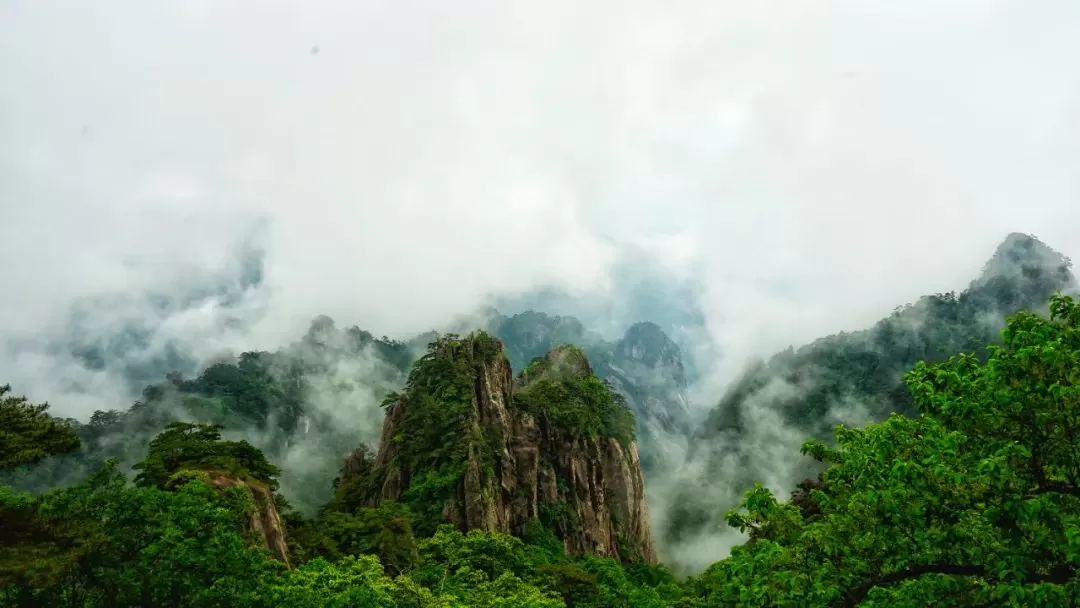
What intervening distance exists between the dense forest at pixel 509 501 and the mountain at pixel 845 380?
27.8 meters

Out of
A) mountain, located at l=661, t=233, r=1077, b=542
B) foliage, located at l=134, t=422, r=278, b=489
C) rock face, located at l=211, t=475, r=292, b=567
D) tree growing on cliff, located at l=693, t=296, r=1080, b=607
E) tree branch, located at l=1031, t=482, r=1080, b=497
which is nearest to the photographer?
tree growing on cliff, located at l=693, t=296, r=1080, b=607

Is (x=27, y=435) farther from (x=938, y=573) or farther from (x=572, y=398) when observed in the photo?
(x=572, y=398)

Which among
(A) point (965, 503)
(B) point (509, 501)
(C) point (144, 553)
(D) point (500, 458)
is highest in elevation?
(D) point (500, 458)

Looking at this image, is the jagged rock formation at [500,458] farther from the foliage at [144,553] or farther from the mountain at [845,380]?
the mountain at [845,380]

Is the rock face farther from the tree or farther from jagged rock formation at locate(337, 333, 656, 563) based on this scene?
jagged rock formation at locate(337, 333, 656, 563)

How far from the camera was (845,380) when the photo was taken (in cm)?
15375

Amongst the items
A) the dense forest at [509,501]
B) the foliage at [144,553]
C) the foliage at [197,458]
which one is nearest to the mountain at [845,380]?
the dense forest at [509,501]

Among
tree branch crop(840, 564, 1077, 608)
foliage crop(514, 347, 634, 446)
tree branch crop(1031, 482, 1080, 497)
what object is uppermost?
foliage crop(514, 347, 634, 446)

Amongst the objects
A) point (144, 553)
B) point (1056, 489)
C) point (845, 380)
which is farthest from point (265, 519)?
point (845, 380)

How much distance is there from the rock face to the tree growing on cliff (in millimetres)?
27441

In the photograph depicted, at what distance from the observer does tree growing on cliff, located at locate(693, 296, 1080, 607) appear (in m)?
11.9

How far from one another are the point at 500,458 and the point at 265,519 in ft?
108

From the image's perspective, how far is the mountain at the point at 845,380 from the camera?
139125mm

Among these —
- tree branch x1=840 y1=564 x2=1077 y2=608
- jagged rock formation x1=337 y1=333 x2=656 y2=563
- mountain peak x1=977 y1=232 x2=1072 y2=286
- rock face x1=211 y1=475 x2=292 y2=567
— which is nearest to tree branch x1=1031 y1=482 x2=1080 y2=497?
tree branch x1=840 y1=564 x2=1077 y2=608
